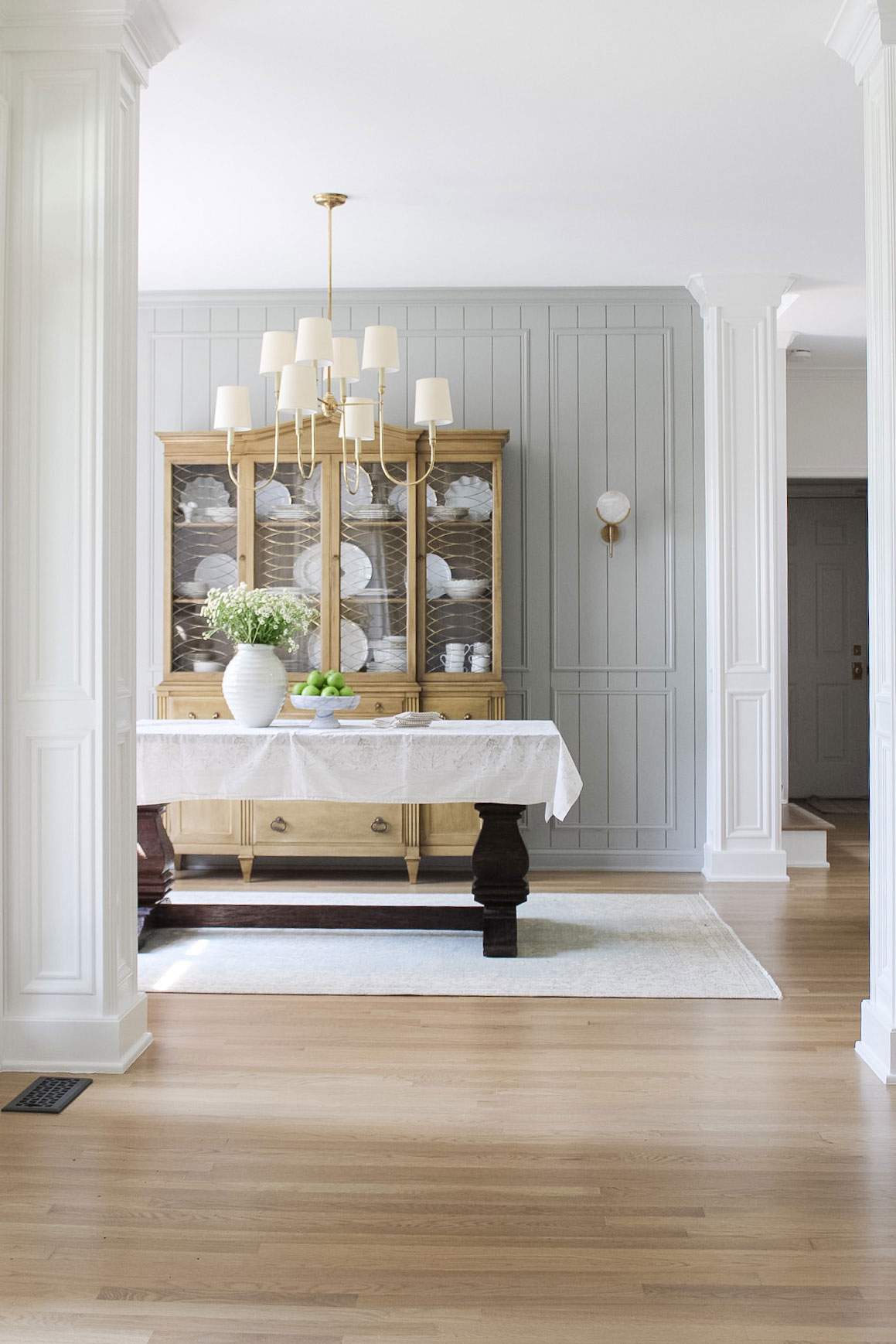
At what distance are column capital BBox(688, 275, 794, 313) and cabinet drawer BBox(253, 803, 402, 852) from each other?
2.94 meters

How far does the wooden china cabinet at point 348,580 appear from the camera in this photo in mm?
5461

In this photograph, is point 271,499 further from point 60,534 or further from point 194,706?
point 60,534

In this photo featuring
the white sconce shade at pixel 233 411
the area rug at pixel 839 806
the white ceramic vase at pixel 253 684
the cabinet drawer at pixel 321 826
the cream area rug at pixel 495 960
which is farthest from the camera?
the area rug at pixel 839 806

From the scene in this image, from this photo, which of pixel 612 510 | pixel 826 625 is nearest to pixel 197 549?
pixel 612 510

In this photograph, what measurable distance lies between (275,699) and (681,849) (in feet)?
8.35

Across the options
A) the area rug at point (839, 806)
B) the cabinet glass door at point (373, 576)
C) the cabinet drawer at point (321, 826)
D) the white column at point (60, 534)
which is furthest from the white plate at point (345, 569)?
the area rug at point (839, 806)

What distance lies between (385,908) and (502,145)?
2.77m

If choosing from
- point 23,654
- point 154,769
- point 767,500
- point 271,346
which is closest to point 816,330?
point 767,500

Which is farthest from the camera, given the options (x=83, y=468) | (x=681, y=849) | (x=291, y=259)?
(x=681, y=849)

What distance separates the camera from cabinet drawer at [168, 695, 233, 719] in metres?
5.55

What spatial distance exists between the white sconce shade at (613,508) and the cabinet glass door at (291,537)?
4.66 feet

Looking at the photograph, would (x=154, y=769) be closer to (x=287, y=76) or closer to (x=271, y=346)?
(x=271, y=346)

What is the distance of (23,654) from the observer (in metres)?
3.02

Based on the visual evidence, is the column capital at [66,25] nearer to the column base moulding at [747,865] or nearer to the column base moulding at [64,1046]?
the column base moulding at [64,1046]
